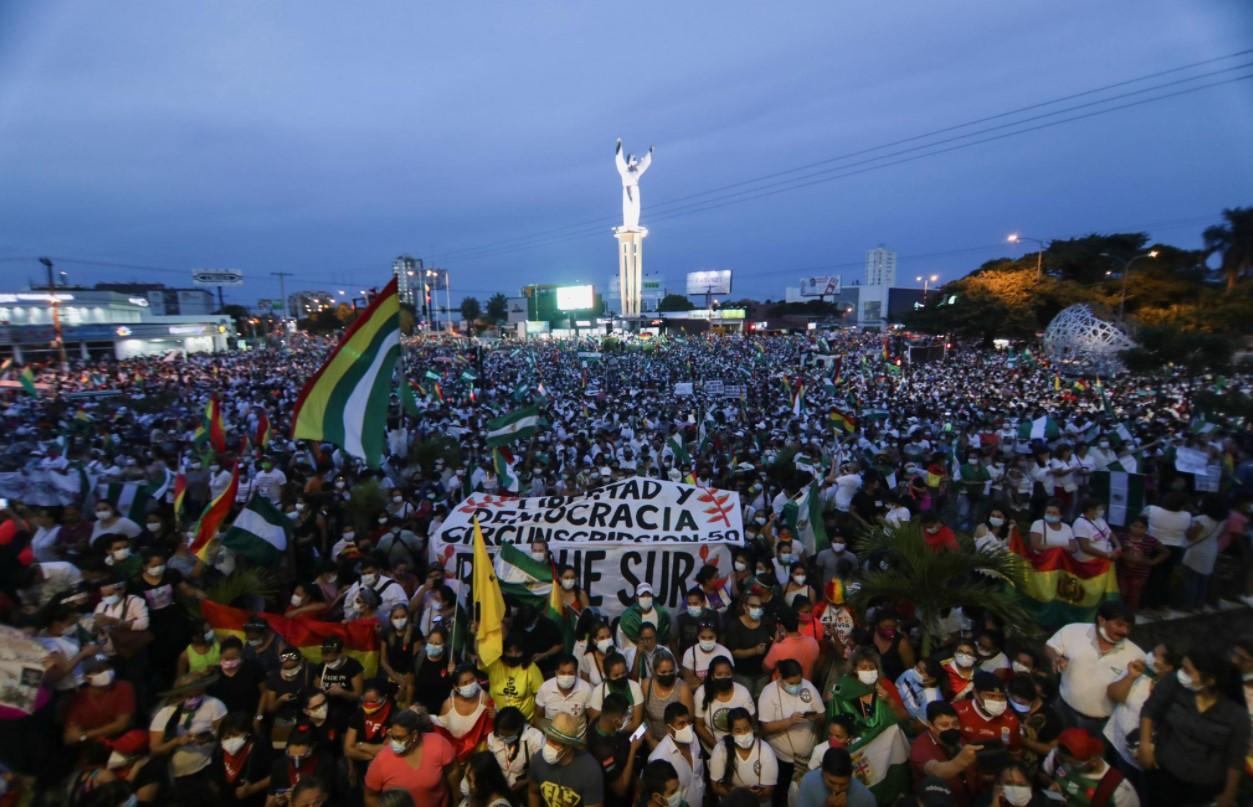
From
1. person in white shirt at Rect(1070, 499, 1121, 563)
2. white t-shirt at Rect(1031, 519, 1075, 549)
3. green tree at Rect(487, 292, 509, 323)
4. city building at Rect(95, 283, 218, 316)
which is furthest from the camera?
green tree at Rect(487, 292, 509, 323)

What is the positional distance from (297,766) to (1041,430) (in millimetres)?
13634

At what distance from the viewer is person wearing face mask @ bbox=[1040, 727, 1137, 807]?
3.08 meters

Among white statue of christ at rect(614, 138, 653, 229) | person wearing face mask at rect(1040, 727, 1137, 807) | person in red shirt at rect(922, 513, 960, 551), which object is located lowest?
person wearing face mask at rect(1040, 727, 1137, 807)

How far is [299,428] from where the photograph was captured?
6.09m

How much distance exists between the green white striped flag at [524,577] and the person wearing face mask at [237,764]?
2.20 metres

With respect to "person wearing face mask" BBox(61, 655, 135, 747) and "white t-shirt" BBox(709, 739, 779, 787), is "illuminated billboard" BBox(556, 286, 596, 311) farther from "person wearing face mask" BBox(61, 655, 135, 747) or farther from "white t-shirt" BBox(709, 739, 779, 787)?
"white t-shirt" BBox(709, 739, 779, 787)

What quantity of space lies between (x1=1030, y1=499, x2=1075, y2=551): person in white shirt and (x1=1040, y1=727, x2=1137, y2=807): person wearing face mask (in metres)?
3.30

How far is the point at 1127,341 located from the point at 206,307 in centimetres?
11184

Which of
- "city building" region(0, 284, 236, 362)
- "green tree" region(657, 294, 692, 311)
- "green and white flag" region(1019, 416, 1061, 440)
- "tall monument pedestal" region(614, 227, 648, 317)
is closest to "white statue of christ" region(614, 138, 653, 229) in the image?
"tall monument pedestal" region(614, 227, 648, 317)

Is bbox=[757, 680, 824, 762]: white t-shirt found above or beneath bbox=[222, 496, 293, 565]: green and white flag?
beneath

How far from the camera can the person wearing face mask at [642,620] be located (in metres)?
A: 5.02

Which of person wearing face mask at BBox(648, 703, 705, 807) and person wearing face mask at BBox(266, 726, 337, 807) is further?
person wearing face mask at BBox(266, 726, 337, 807)

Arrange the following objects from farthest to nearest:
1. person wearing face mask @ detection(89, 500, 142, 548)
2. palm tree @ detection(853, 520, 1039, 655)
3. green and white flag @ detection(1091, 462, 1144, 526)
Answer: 1. green and white flag @ detection(1091, 462, 1144, 526)
2. person wearing face mask @ detection(89, 500, 142, 548)
3. palm tree @ detection(853, 520, 1039, 655)

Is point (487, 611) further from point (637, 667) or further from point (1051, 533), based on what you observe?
point (1051, 533)
